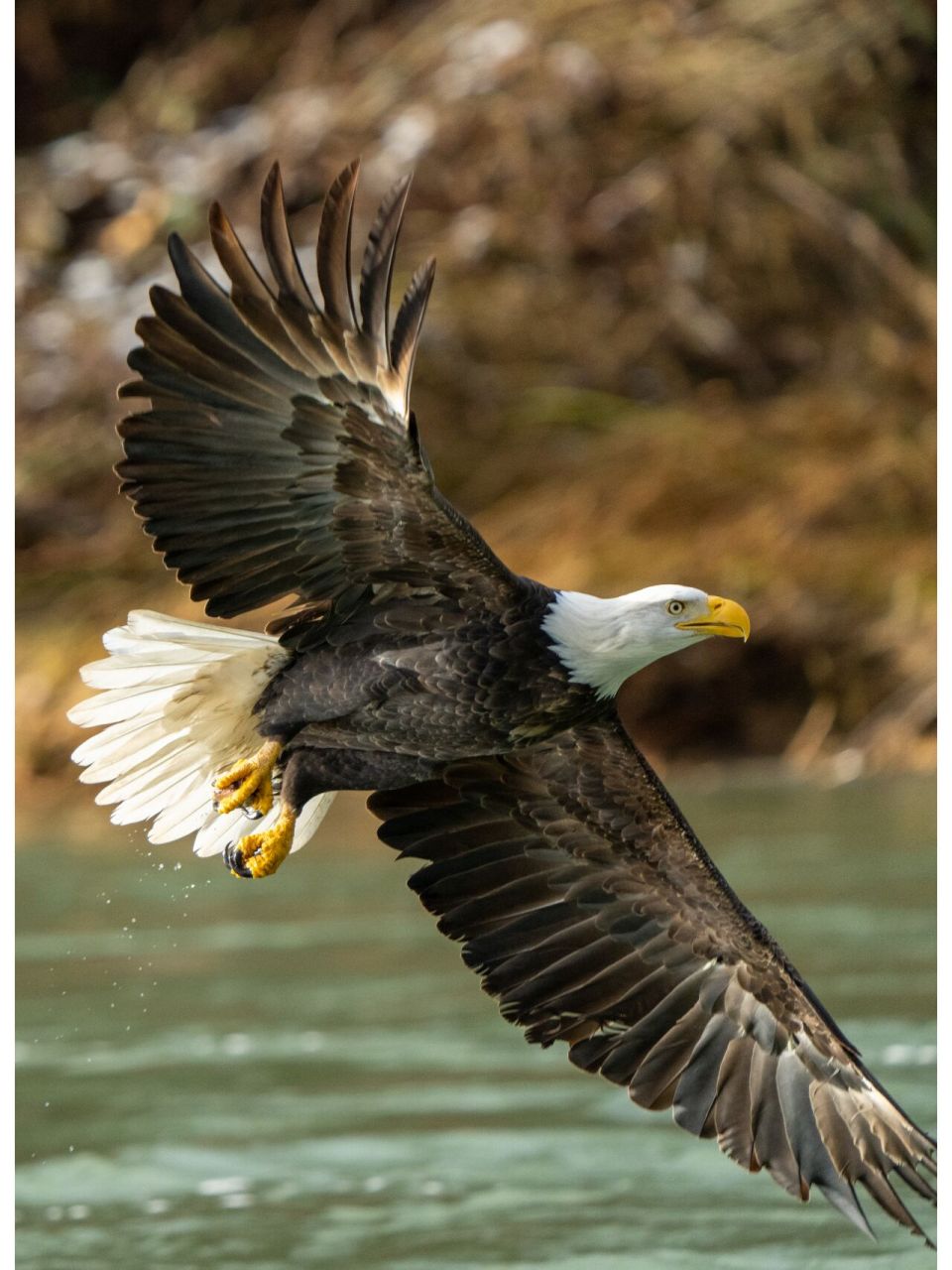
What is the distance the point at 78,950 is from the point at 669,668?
3.39m

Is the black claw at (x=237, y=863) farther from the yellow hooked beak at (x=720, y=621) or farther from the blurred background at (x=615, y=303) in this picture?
the blurred background at (x=615, y=303)

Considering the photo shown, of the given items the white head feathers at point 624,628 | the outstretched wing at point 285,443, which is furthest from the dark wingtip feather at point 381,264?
the white head feathers at point 624,628

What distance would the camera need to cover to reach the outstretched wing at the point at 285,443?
3727mm

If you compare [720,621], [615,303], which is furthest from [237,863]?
[615,303]

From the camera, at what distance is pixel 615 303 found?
13.5m

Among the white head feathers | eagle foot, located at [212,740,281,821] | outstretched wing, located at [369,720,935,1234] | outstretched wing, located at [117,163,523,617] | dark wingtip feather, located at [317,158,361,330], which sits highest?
dark wingtip feather, located at [317,158,361,330]

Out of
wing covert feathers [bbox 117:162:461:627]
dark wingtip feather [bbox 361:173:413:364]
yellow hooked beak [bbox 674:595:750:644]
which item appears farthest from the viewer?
yellow hooked beak [bbox 674:595:750:644]

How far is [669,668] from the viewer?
1067cm

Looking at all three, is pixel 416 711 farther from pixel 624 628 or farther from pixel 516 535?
pixel 516 535

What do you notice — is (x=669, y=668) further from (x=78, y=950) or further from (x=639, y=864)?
(x=639, y=864)

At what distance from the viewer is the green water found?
19.8 feet

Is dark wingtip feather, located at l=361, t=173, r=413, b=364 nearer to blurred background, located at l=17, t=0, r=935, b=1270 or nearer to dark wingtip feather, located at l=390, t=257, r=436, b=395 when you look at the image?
dark wingtip feather, located at l=390, t=257, r=436, b=395

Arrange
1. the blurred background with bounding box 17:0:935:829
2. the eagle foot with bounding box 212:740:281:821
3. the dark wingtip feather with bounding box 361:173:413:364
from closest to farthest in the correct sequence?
the dark wingtip feather with bounding box 361:173:413:364 → the eagle foot with bounding box 212:740:281:821 → the blurred background with bounding box 17:0:935:829

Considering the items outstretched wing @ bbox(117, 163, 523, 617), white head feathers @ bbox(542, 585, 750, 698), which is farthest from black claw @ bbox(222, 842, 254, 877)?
white head feathers @ bbox(542, 585, 750, 698)
